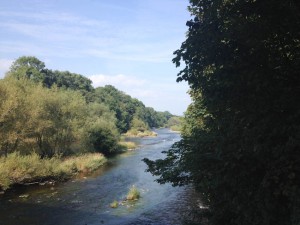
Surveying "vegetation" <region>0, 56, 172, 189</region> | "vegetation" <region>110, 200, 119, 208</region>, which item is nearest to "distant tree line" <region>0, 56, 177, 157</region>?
"vegetation" <region>0, 56, 172, 189</region>

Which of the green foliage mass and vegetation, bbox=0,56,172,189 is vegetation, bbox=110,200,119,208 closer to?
vegetation, bbox=0,56,172,189

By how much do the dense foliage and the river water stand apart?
14.0 meters

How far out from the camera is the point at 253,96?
247 inches

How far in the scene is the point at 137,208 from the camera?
2347 cm

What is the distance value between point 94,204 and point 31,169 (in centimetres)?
1004

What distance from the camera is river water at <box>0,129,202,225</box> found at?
68.2ft

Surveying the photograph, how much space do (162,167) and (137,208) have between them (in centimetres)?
1367

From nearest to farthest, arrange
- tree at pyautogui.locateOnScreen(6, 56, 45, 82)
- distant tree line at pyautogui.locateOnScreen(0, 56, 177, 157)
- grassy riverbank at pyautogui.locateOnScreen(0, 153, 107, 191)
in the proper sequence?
1. grassy riverbank at pyautogui.locateOnScreen(0, 153, 107, 191)
2. distant tree line at pyautogui.locateOnScreen(0, 56, 177, 157)
3. tree at pyautogui.locateOnScreen(6, 56, 45, 82)

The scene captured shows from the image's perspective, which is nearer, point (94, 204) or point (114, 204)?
point (114, 204)

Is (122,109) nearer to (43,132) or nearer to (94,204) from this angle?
(43,132)

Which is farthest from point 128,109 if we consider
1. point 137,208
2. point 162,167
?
point 162,167

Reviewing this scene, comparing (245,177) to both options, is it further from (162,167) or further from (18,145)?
(18,145)

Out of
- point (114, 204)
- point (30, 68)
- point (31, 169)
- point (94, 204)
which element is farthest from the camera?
point (30, 68)

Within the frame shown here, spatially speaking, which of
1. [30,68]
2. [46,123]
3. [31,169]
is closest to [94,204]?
[31,169]
